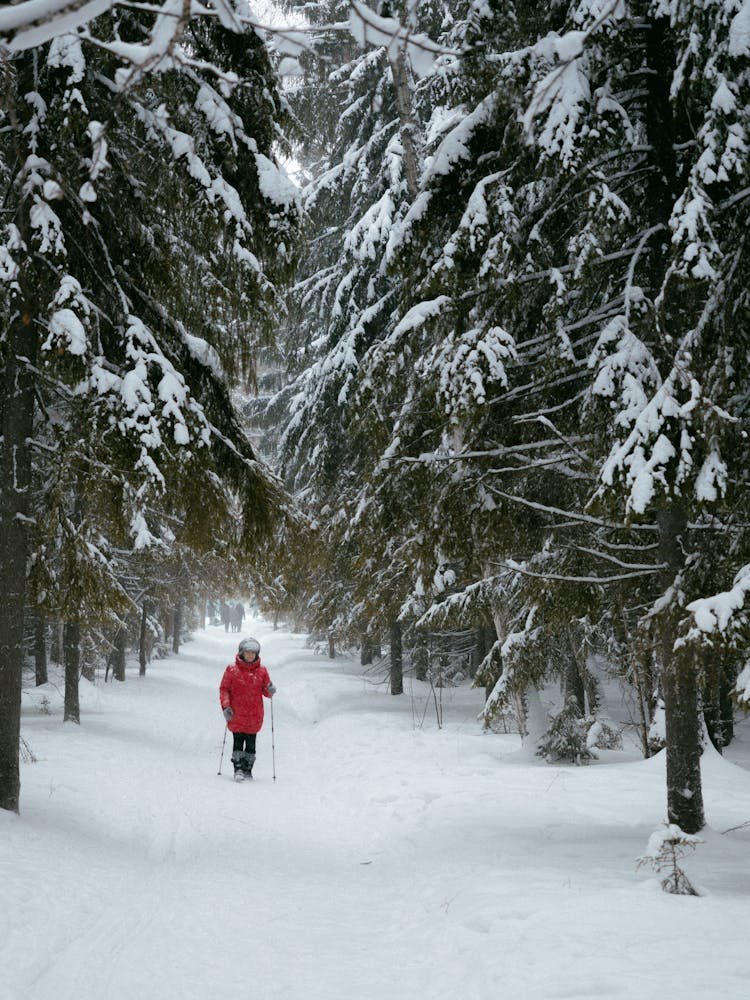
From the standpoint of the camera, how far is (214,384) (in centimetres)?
742

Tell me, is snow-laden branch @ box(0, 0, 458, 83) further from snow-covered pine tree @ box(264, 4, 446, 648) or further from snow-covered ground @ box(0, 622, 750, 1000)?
snow-covered pine tree @ box(264, 4, 446, 648)

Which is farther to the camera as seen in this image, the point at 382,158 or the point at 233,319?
the point at 382,158

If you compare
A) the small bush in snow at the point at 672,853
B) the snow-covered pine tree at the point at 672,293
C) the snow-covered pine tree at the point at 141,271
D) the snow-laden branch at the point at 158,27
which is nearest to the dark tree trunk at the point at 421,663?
the snow-covered pine tree at the point at 141,271

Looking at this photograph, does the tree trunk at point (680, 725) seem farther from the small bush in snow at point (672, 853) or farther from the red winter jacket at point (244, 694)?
the red winter jacket at point (244, 694)

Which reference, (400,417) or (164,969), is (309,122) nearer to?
(400,417)

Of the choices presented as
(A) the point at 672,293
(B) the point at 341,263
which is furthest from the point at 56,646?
(A) the point at 672,293

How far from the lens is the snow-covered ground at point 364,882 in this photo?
13.0 ft

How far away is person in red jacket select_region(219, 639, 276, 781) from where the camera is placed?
34.8 ft

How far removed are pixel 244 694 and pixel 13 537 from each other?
5.28m

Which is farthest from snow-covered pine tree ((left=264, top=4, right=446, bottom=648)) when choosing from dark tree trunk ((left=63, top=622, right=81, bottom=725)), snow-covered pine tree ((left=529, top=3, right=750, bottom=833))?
snow-covered pine tree ((left=529, top=3, right=750, bottom=833))

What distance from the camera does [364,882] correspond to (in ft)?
20.2

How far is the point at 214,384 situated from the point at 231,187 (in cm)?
182

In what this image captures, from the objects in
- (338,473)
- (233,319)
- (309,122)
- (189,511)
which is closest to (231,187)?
(233,319)

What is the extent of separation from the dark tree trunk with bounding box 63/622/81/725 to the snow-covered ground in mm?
2635
